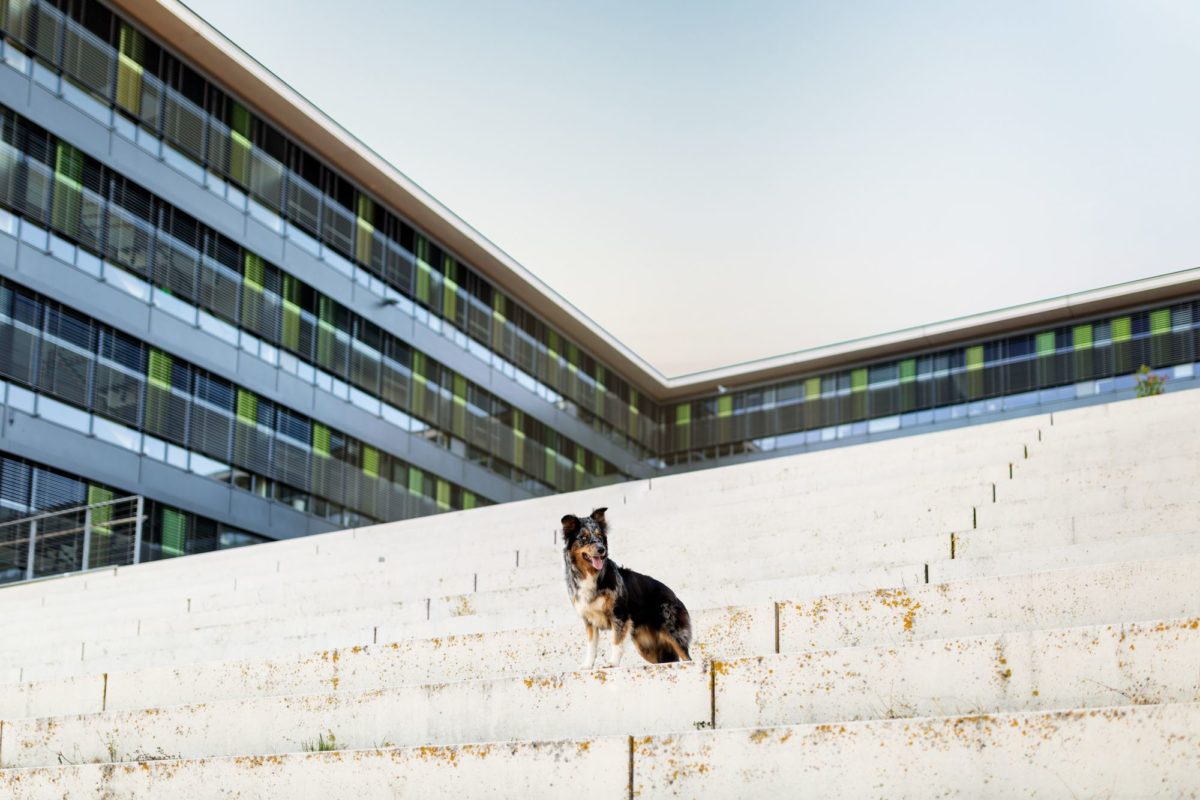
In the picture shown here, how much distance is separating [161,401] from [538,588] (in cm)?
1964

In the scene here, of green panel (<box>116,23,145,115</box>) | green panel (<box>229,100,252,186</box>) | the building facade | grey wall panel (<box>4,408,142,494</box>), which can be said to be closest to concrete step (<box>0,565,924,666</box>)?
the building facade

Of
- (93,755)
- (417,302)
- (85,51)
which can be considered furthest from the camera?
(417,302)

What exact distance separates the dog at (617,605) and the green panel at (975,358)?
36.6m

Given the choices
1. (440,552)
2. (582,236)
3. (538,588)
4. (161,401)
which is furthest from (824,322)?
(538,588)

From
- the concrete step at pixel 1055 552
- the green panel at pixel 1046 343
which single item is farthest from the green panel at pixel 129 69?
the green panel at pixel 1046 343

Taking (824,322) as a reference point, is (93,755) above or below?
below

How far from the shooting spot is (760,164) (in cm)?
2934

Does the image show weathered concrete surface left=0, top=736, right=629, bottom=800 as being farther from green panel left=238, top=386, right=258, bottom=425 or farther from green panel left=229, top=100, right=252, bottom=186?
green panel left=229, top=100, right=252, bottom=186

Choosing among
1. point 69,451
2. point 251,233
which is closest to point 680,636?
point 69,451

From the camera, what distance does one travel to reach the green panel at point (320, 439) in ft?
101

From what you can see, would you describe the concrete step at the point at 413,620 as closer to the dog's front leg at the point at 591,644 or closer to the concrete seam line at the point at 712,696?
the dog's front leg at the point at 591,644

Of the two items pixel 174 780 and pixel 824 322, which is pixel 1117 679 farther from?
pixel 824 322

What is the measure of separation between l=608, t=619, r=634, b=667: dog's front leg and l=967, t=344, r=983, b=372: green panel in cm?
3669

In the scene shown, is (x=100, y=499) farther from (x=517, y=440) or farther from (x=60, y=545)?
(x=517, y=440)
